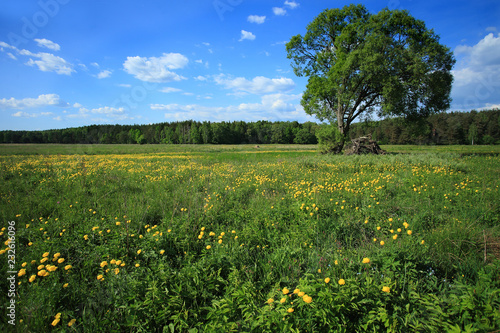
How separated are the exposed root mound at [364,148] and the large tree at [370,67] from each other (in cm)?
147

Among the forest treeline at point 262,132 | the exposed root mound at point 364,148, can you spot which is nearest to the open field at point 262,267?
the exposed root mound at point 364,148

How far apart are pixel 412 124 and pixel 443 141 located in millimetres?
71984

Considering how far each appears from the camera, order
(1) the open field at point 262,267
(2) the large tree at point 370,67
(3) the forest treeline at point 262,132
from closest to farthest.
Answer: (1) the open field at point 262,267, (2) the large tree at point 370,67, (3) the forest treeline at point 262,132

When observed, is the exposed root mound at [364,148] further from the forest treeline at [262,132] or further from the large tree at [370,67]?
the forest treeline at [262,132]

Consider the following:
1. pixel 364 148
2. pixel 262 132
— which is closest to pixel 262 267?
pixel 364 148

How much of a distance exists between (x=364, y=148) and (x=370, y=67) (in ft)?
25.2

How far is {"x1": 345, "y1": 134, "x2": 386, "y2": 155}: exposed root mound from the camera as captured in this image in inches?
830

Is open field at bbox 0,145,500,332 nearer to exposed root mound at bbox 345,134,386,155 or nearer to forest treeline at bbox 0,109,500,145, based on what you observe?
exposed root mound at bbox 345,134,386,155

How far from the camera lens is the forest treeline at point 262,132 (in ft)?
234

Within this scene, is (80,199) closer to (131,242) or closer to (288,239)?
(131,242)

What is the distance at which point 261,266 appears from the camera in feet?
10.2

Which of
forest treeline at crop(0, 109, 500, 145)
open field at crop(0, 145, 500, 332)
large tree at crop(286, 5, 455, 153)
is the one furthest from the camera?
forest treeline at crop(0, 109, 500, 145)

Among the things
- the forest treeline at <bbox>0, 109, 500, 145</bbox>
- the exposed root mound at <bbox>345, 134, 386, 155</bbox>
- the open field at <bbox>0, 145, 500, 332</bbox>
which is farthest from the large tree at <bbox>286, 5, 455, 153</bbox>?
the forest treeline at <bbox>0, 109, 500, 145</bbox>

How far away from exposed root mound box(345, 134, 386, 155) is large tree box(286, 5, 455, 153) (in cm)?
147
